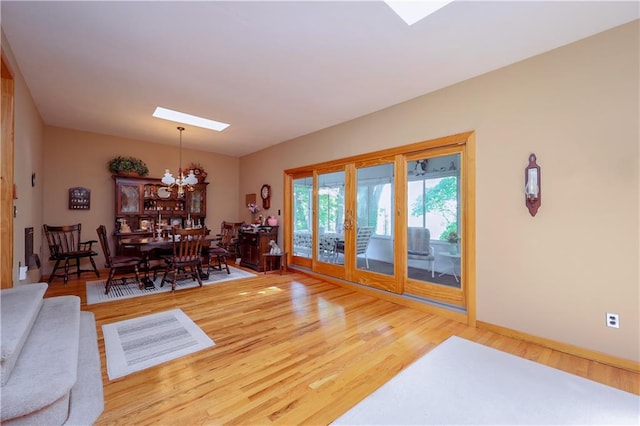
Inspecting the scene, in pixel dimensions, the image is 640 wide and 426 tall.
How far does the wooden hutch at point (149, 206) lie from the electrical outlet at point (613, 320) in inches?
259

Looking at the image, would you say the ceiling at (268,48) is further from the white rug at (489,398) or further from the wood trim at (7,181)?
the white rug at (489,398)

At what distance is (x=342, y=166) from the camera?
4750 millimetres

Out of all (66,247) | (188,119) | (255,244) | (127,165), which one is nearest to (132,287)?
(66,247)

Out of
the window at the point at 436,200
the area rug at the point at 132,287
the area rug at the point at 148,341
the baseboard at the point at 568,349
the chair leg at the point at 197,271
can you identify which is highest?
the window at the point at 436,200

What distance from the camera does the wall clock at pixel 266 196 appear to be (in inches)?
250

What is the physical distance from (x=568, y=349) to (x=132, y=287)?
551cm

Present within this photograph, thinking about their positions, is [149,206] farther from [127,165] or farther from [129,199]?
[127,165]

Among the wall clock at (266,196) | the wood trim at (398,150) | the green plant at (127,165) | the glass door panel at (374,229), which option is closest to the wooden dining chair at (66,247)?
the green plant at (127,165)

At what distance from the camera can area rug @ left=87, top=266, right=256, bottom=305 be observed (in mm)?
3860

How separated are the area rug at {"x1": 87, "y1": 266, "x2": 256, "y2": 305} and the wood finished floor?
0.19 meters

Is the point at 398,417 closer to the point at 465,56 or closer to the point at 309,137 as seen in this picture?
the point at 465,56

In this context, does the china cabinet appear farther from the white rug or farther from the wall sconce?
the wall sconce

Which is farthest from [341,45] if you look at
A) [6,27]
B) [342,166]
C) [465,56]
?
[6,27]

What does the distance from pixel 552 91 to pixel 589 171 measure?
32.2 inches
